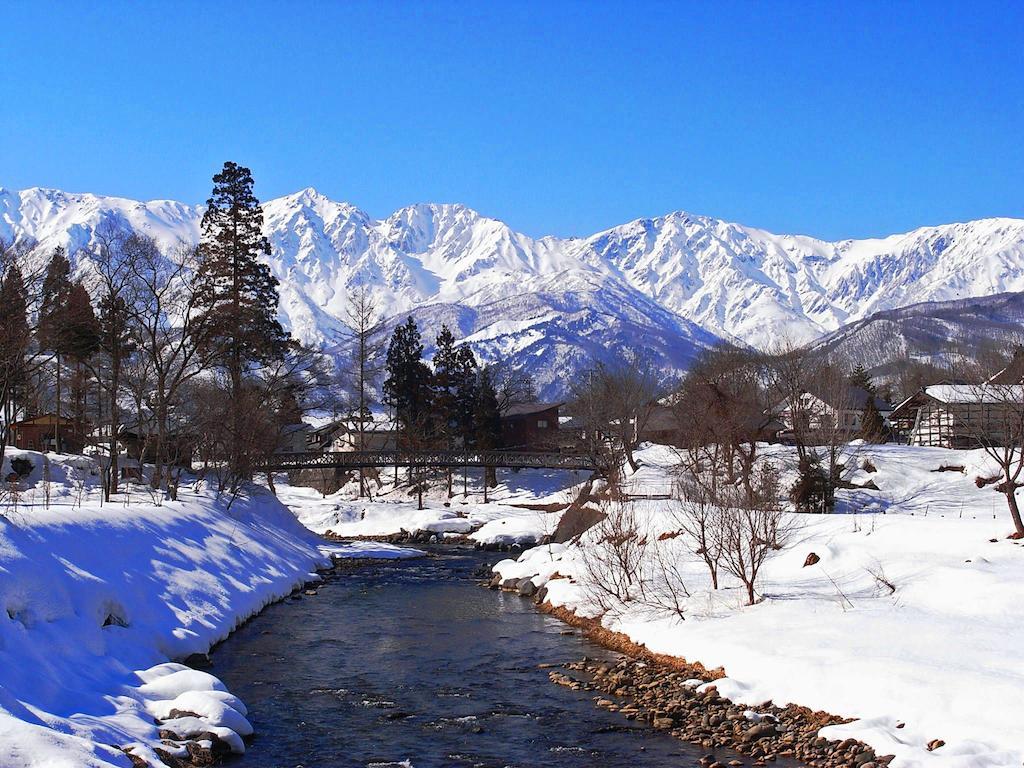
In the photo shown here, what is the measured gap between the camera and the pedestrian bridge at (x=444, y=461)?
6700 centimetres

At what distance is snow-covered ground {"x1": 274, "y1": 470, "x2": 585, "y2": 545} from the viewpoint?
62500 mm

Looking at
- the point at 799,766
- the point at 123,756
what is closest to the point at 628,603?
the point at 799,766

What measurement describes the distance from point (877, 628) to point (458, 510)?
50.9 metres

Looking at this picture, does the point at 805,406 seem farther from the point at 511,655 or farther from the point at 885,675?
the point at 885,675

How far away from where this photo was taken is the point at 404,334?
276 feet

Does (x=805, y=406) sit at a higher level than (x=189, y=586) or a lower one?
higher

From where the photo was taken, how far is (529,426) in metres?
96.7

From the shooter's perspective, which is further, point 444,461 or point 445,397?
point 445,397

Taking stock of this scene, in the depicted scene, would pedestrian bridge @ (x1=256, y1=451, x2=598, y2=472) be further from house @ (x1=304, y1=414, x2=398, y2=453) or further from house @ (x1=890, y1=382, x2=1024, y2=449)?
house @ (x1=890, y1=382, x2=1024, y2=449)

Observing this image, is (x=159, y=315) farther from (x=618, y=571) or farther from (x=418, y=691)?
(x=418, y=691)

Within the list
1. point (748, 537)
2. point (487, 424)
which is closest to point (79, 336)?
point (487, 424)

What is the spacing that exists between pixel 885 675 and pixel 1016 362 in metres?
40.2

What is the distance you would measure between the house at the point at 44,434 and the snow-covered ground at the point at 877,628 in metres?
43.1

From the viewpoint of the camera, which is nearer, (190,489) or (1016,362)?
(190,489)
